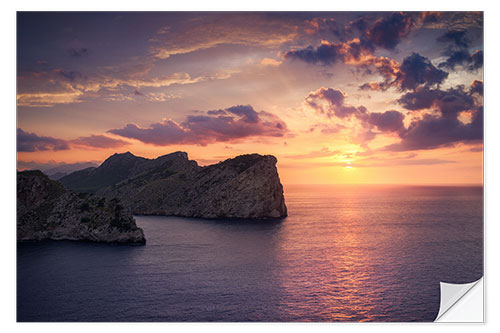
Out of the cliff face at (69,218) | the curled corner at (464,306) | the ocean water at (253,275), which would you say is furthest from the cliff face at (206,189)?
the curled corner at (464,306)

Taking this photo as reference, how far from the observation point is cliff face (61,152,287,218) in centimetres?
8225

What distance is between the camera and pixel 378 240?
49000 mm

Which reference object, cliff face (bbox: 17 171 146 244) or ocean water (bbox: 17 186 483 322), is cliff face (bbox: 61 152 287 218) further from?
cliff face (bbox: 17 171 146 244)

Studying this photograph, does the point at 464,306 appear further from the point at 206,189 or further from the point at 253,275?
the point at 206,189

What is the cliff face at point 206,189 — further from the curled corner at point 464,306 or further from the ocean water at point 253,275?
the curled corner at point 464,306

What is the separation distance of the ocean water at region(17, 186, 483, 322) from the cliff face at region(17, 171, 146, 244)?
8.56ft

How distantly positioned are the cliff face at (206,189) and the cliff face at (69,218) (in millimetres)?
34283

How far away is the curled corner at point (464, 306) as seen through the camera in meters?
18.1

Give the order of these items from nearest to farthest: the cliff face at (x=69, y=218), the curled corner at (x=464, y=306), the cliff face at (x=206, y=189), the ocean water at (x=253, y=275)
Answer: the curled corner at (x=464, y=306) → the ocean water at (x=253, y=275) → the cliff face at (x=69, y=218) → the cliff face at (x=206, y=189)

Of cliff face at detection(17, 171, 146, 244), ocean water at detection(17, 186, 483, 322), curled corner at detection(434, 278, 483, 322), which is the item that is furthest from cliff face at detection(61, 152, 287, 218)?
curled corner at detection(434, 278, 483, 322)

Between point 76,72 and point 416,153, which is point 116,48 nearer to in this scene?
point 76,72

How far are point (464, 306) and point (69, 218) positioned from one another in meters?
50.0

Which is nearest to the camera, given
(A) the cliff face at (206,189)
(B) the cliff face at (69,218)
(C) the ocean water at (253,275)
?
(C) the ocean water at (253,275)

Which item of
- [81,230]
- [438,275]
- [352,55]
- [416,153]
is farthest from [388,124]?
[81,230]
